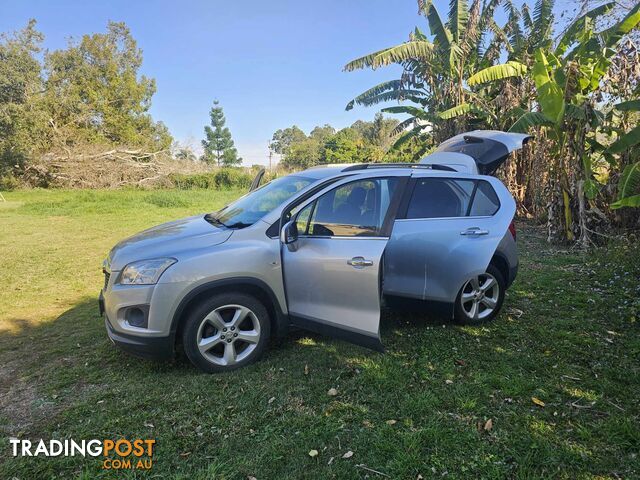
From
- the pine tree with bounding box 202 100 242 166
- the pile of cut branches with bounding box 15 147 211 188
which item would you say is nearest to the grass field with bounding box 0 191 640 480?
the pile of cut branches with bounding box 15 147 211 188

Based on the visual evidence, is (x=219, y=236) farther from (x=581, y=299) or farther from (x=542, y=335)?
(x=581, y=299)

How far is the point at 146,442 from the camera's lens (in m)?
2.65

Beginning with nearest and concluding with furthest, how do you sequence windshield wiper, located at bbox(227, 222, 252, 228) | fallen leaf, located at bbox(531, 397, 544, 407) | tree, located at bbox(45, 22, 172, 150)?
fallen leaf, located at bbox(531, 397, 544, 407)
windshield wiper, located at bbox(227, 222, 252, 228)
tree, located at bbox(45, 22, 172, 150)

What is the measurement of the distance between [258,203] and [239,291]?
1.06 meters

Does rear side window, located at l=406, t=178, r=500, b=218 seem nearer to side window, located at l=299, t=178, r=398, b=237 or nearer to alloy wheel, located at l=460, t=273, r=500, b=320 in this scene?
side window, located at l=299, t=178, r=398, b=237

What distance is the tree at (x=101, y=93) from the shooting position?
2819 cm

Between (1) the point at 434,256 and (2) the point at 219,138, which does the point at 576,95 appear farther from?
(2) the point at 219,138

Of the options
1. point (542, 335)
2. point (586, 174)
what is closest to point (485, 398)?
point (542, 335)

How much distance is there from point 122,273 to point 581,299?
5310 mm

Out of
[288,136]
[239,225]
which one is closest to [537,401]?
[239,225]

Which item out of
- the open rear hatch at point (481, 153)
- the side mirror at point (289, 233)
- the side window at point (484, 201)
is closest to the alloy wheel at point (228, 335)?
the side mirror at point (289, 233)

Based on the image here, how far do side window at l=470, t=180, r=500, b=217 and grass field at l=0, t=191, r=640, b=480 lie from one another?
126 centimetres

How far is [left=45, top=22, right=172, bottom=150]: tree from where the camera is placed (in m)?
28.2

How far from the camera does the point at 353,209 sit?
375 cm
